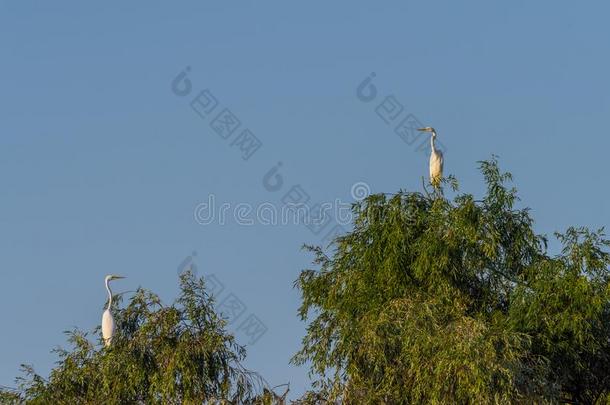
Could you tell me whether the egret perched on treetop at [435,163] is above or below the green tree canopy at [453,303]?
above

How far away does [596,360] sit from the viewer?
25.5 meters

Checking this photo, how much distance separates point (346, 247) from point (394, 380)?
235 inches

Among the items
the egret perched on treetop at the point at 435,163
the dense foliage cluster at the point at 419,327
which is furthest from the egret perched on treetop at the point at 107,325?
the egret perched on treetop at the point at 435,163

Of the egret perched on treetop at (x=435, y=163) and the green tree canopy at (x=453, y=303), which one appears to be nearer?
the green tree canopy at (x=453, y=303)

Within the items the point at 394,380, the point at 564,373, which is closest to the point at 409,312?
the point at 394,380

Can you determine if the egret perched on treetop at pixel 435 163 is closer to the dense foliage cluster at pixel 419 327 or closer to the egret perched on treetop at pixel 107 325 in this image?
the dense foliage cluster at pixel 419 327

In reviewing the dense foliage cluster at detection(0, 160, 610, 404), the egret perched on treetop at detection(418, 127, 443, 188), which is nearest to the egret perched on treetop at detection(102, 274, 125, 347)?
the dense foliage cluster at detection(0, 160, 610, 404)

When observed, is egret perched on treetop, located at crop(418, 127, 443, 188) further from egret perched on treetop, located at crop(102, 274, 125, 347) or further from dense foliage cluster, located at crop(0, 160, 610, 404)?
egret perched on treetop, located at crop(102, 274, 125, 347)

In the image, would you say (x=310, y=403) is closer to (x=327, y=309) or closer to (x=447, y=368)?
(x=447, y=368)

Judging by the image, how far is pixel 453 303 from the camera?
961 inches

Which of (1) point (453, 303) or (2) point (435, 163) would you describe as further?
(2) point (435, 163)

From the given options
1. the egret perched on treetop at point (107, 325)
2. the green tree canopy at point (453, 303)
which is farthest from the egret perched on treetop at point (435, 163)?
the egret perched on treetop at point (107, 325)

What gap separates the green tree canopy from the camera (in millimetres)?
21406

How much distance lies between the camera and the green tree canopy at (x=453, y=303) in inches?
843
